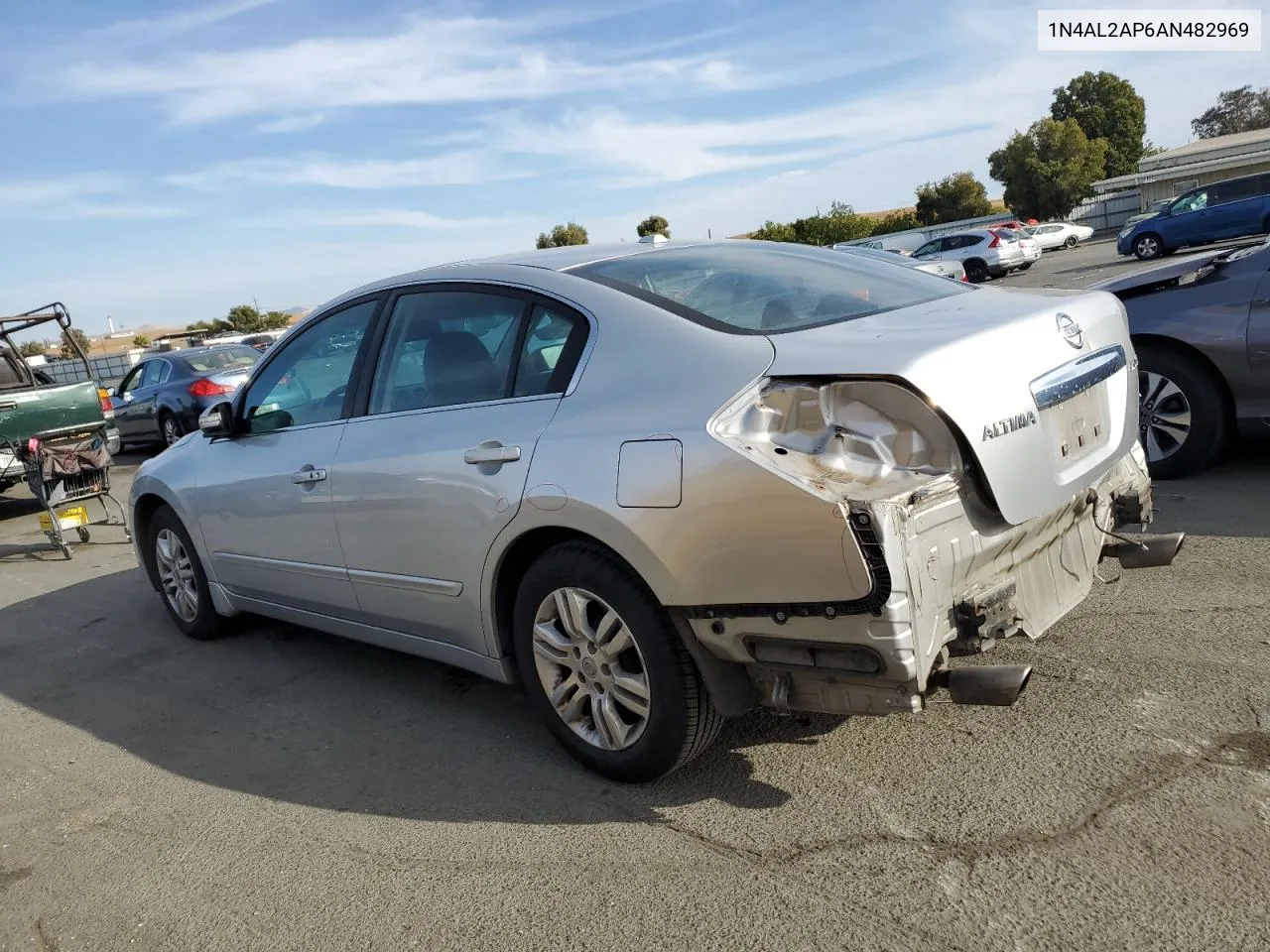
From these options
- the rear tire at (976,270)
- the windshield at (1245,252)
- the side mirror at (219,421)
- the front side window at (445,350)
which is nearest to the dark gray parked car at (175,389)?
the side mirror at (219,421)

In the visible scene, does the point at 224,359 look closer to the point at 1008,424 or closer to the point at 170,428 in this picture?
the point at 170,428

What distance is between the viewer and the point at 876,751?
326cm

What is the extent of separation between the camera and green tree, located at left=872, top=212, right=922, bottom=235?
54281mm

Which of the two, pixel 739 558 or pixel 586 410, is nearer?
pixel 739 558

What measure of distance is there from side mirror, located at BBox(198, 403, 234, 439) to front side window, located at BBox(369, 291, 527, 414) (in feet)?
3.73

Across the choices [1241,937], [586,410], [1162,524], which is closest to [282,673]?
[586,410]

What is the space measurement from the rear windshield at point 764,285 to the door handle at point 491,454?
0.65 m

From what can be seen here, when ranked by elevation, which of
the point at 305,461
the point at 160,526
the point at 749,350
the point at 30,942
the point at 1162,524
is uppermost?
the point at 749,350

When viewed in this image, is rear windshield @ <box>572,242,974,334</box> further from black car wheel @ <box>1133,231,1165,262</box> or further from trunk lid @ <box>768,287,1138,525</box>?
black car wheel @ <box>1133,231,1165,262</box>

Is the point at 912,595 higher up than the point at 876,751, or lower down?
higher up

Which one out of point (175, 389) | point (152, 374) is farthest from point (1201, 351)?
point (152, 374)

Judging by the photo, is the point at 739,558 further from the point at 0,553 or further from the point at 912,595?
the point at 0,553

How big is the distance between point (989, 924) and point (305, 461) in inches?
122

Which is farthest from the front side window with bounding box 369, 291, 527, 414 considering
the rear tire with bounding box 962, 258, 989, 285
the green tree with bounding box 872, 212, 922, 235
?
the green tree with bounding box 872, 212, 922, 235
